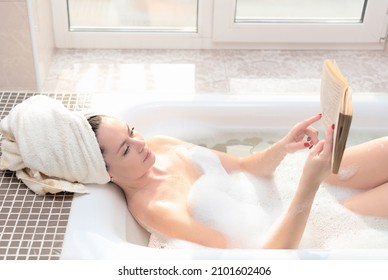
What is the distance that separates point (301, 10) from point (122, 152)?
4.81ft

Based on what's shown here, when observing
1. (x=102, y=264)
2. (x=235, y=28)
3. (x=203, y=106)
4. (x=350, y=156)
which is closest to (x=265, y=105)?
(x=203, y=106)

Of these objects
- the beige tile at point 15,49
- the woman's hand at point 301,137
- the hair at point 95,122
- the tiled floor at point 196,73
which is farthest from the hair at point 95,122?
the beige tile at point 15,49

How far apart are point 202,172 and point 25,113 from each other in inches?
21.9

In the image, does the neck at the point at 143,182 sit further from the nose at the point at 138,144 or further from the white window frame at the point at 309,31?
the white window frame at the point at 309,31

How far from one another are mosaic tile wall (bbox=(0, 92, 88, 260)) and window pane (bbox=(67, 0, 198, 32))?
1.16 meters

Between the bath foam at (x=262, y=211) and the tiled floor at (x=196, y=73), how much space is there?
0.44 metres

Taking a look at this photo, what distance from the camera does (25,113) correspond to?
64.5 inches

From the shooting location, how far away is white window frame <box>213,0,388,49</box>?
2.66 metres

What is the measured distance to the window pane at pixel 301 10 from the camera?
2.72m

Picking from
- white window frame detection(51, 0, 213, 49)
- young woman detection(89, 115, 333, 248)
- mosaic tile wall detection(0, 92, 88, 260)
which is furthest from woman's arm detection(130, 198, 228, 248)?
white window frame detection(51, 0, 213, 49)

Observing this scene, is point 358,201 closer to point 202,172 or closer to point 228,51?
point 202,172

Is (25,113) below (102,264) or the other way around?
the other way around

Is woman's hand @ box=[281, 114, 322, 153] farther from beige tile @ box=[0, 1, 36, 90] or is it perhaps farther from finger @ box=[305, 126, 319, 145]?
beige tile @ box=[0, 1, 36, 90]

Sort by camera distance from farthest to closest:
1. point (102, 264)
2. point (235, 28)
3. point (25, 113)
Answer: point (235, 28)
point (25, 113)
point (102, 264)
